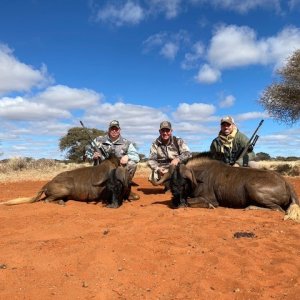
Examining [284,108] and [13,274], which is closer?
[13,274]

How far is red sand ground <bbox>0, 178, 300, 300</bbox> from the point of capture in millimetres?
3979

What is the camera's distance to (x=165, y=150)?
415 inches

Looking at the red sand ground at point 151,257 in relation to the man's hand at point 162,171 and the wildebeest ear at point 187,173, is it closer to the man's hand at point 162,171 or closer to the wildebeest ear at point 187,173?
the wildebeest ear at point 187,173

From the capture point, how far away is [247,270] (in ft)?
14.2

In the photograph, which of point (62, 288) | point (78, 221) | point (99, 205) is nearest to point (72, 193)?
point (99, 205)

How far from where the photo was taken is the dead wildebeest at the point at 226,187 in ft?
24.3

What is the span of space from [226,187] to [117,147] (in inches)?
131

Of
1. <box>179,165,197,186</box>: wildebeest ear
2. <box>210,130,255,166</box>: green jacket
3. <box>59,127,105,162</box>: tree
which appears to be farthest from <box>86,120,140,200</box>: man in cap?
<box>59,127,105,162</box>: tree

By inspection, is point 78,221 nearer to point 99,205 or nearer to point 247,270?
point 99,205

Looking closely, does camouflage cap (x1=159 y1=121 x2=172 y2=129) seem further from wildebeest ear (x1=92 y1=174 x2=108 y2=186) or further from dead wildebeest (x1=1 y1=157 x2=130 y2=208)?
wildebeest ear (x1=92 y1=174 x2=108 y2=186)

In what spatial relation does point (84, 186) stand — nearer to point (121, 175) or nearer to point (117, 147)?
point (121, 175)

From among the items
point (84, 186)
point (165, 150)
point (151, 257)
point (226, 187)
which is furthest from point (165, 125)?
point (151, 257)

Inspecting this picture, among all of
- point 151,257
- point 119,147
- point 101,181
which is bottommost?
point 151,257

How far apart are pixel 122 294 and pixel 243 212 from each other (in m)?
3.74
